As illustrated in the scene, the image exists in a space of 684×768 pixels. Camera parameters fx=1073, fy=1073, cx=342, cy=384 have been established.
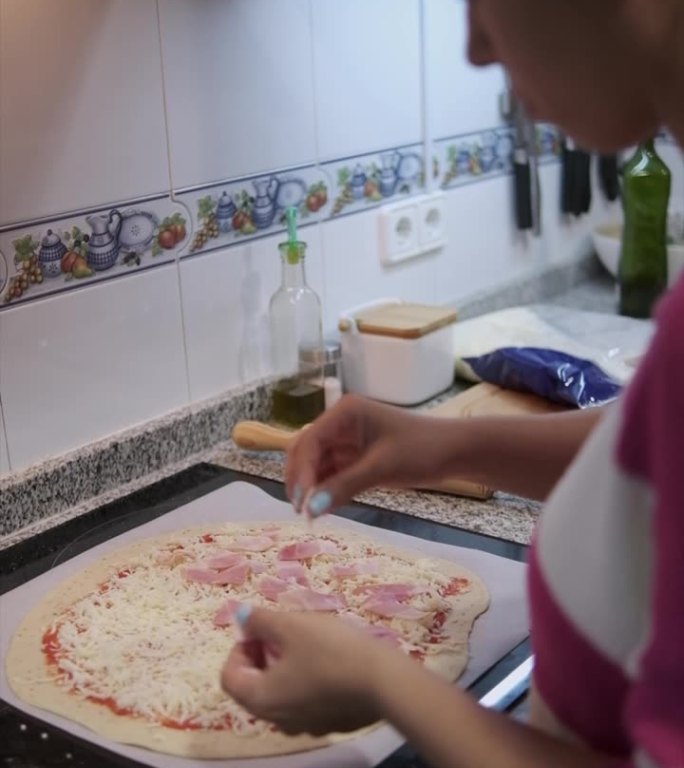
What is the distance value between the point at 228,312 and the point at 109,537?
1.15 ft

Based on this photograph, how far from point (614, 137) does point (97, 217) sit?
2.37 ft

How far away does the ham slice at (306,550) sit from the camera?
1033 mm

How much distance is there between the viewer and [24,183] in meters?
1.06

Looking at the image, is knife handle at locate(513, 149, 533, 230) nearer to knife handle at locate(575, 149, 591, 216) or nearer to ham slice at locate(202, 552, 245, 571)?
knife handle at locate(575, 149, 591, 216)

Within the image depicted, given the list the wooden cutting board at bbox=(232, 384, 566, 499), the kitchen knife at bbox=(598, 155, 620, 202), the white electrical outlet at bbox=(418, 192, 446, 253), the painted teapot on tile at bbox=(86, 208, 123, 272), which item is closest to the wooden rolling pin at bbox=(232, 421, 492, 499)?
the wooden cutting board at bbox=(232, 384, 566, 499)

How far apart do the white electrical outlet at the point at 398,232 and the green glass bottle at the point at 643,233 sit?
15.3 inches

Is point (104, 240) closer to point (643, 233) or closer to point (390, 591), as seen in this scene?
point (390, 591)

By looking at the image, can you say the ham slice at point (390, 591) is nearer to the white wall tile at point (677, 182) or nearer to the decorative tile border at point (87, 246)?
the decorative tile border at point (87, 246)

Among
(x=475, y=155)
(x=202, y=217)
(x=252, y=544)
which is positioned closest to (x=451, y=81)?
(x=475, y=155)

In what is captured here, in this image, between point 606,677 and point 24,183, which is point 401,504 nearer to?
point 24,183

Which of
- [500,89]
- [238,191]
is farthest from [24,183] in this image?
[500,89]

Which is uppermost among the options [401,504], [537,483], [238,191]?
[238,191]

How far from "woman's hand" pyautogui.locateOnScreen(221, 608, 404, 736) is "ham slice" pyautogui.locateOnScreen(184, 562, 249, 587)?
347mm

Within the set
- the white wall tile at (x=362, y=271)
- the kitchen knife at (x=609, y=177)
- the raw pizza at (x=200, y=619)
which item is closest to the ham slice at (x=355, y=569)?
the raw pizza at (x=200, y=619)
